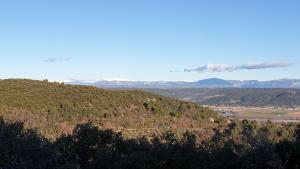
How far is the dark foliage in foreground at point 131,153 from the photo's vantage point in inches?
1017

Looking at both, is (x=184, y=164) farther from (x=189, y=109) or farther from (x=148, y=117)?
(x=189, y=109)

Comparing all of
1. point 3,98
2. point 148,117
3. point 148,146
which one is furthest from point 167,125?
point 148,146

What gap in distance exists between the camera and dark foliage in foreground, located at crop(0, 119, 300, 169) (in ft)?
84.8

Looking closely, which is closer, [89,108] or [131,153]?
[131,153]

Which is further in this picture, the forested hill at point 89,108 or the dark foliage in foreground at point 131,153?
the forested hill at point 89,108

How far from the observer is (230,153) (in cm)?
2672

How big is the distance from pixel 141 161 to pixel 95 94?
57.3 meters

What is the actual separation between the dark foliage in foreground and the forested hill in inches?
1030

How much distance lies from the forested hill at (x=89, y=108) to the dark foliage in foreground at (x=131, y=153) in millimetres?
26170

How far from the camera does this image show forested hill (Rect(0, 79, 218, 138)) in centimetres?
6606

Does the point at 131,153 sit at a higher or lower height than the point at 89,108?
higher

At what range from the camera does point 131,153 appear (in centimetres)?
2789

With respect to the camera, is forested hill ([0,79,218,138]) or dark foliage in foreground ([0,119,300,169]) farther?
forested hill ([0,79,218,138])

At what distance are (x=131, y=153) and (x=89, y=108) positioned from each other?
46789 millimetres
